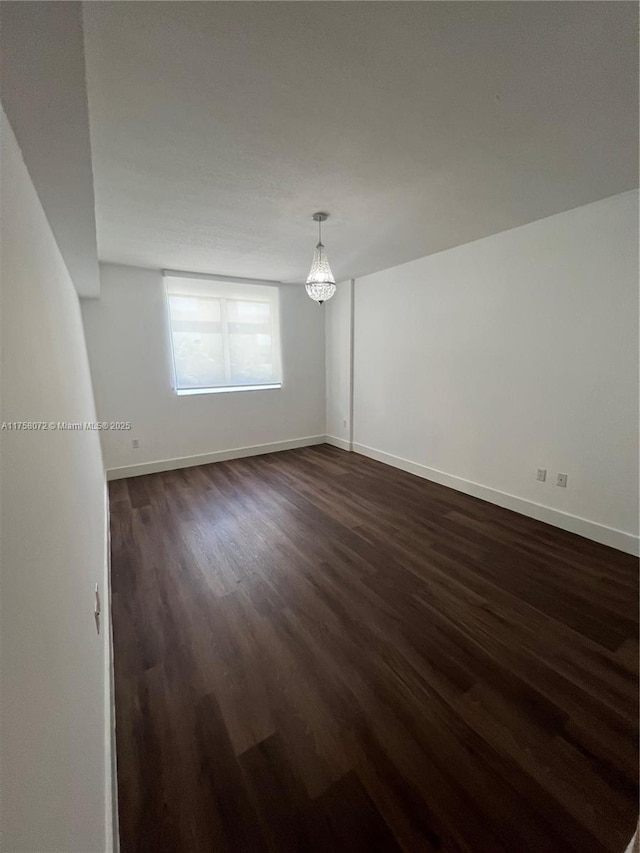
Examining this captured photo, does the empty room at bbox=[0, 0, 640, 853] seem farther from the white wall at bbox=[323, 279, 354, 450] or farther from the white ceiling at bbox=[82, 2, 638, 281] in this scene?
the white wall at bbox=[323, 279, 354, 450]

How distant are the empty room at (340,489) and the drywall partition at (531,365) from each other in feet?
0.08

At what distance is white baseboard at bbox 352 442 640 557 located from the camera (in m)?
2.41

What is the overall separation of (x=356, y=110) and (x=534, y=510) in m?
3.06

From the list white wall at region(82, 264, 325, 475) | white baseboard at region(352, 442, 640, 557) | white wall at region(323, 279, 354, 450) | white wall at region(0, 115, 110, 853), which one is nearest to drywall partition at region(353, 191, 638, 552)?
white baseboard at region(352, 442, 640, 557)

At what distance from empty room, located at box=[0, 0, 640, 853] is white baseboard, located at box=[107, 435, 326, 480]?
662 millimetres

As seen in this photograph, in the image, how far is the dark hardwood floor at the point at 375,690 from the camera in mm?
1038

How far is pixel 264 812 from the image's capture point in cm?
106

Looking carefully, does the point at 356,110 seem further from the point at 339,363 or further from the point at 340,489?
the point at 339,363

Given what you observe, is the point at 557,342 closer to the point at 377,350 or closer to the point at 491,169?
the point at 491,169

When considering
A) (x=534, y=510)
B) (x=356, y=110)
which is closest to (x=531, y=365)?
(x=534, y=510)

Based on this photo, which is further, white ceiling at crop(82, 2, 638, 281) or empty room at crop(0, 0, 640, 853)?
white ceiling at crop(82, 2, 638, 281)

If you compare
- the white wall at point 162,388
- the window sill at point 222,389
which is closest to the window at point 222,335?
the window sill at point 222,389

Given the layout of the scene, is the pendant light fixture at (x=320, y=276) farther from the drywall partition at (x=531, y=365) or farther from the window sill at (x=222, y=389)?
the window sill at (x=222, y=389)

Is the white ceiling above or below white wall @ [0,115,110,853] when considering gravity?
above
